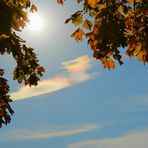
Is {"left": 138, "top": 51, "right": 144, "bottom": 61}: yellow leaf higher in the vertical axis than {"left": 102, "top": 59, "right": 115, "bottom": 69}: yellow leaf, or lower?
lower

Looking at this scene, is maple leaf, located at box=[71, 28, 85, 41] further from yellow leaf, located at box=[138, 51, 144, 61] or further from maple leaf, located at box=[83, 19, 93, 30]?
yellow leaf, located at box=[138, 51, 144, 61]

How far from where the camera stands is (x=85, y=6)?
440 inches

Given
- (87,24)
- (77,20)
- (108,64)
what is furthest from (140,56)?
(77,20)

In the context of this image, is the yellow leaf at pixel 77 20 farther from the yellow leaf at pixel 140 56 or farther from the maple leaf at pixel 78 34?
the yellow leaf at pixel 140 56

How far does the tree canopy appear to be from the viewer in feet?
28.3

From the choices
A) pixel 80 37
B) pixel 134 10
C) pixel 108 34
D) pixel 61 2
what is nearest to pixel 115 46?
pixel 108 34

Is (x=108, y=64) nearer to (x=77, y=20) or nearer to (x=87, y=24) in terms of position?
(x=87, y=24)

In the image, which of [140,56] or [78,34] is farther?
[78,34]

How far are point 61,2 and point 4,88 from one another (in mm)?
3085

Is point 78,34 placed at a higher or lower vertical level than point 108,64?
higher

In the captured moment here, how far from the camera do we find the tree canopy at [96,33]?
862 centimetres

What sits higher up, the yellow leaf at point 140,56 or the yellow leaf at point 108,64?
the yellow leaf at point 108,64

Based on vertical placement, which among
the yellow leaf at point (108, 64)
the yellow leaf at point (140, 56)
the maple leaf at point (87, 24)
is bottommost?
the yellow leaf at point (140, 56)

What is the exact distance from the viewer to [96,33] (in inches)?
363
